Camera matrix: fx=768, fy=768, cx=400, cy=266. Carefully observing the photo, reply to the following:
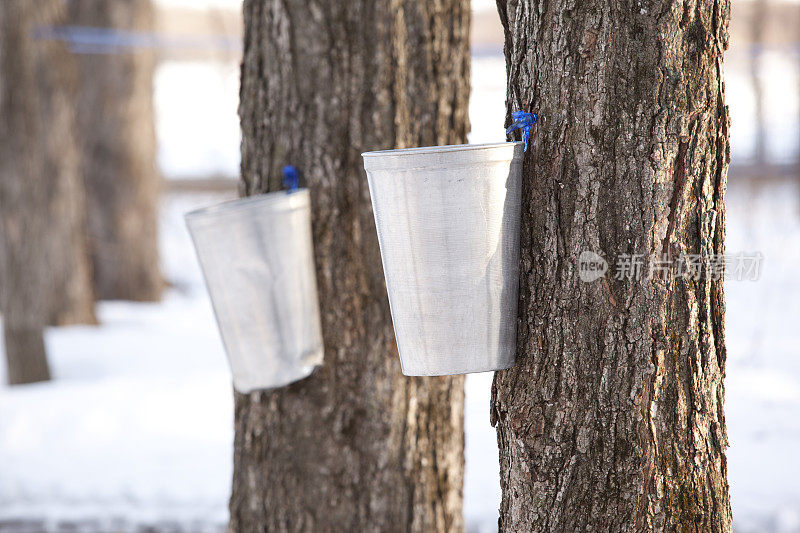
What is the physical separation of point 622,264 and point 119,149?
21.1 ft

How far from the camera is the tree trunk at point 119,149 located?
22.5 feet

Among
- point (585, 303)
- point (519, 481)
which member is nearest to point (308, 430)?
point (519, 481)

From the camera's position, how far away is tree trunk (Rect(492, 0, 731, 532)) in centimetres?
135

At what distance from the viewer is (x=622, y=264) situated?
1.36 metres

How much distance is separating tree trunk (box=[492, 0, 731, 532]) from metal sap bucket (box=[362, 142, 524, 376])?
65mm

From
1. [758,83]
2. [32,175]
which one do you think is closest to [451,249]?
[32,175]

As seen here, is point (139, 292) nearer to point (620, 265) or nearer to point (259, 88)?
point (259, 88)

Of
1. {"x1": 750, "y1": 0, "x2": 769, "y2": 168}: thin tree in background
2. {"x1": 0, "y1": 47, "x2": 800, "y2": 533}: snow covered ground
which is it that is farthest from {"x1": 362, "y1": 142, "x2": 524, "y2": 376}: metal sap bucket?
{"x1": 750, "y1": 0, "x2": 769, "y2": 168}: thin tree in background

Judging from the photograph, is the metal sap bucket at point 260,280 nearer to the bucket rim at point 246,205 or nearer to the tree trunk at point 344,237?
the bucket rim at point 246,205

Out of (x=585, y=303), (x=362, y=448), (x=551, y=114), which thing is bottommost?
(x=362, y=448)

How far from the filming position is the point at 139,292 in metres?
7.34

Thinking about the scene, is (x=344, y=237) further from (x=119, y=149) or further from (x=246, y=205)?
(x=119, y=149)

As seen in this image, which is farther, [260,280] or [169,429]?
[169,429]

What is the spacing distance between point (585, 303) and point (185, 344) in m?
4.97
